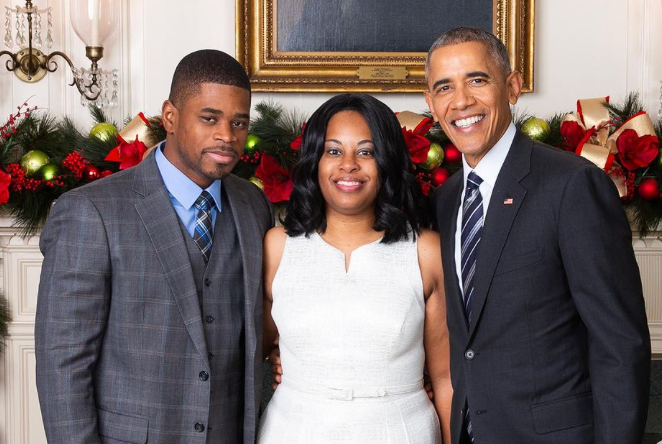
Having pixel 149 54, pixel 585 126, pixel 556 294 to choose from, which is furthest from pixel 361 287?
pixel 149 54

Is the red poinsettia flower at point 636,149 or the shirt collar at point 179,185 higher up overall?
the red poinsettia flower at point 636,149

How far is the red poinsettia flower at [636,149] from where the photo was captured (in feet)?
10.3

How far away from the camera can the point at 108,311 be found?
2.03 meters

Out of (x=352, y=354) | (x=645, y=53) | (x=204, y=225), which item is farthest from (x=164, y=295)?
(x=645, y=53)

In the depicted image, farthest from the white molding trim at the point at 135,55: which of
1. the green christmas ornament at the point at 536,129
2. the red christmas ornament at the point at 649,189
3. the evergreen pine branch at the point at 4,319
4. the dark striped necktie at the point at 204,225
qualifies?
the red christmas ornament at the point at 649,189

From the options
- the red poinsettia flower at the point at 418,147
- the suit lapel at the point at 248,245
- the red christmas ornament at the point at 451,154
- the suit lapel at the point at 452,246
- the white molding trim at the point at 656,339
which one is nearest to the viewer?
the suit lapel at the point at 452,246

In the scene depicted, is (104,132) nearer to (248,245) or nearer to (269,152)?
(269,152)

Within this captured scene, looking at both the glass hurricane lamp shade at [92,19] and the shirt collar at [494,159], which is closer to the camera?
the shirt collar at [494,159]

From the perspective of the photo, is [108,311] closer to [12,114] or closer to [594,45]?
[12,114]

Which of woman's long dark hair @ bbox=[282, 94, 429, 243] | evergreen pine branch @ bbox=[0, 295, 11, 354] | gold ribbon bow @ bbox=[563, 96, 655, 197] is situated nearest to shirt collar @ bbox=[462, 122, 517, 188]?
woman's long dark hair @ bbox=[282, 94, 429, 243]

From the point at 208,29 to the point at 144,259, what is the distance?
164 centimetres

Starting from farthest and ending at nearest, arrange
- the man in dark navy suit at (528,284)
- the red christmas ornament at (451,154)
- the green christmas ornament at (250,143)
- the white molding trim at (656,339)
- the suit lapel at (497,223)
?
the white molding trim at (656,339)
the red christmas ornament at (451,154)
the green christmas ornament at (250,143)
the suit lapel at (497,223)
the man in dark navy suit at (528,284)

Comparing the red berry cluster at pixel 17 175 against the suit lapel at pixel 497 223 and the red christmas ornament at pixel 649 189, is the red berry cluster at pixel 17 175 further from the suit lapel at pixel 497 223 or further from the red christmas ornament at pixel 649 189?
the red christmas ornament at pixel 649 189

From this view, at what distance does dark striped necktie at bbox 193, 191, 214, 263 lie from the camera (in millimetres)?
2156
